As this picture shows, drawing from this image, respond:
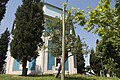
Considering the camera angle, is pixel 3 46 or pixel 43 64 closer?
pixel 43 64

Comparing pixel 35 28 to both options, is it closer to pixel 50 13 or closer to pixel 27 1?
pixel 27 1

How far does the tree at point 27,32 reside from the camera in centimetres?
2500

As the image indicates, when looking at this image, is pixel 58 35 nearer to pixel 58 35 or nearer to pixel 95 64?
pixel 58 35

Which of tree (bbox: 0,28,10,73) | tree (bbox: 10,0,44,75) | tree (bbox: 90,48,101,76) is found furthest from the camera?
tree (bbox: 90,48,101,76)

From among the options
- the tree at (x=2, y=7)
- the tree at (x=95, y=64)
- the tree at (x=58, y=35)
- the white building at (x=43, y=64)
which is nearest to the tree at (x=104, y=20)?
the tree at (x=58, y=35)

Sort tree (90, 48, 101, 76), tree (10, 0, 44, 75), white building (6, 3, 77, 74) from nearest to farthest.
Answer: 1. tree (10, 0, 44, 75)
2. white building (6, 3, 77, 74)
3. tree (90, 48, 101, 76)

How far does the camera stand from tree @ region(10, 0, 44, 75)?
25.0m

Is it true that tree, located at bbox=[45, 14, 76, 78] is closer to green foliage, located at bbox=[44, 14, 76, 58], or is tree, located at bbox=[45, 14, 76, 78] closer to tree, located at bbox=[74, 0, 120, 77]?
green foliage, located at bbox=[44, 14, 76, 58]

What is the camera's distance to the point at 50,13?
3775 cm

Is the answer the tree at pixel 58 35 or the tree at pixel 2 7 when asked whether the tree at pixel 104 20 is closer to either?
the tree at pixel 58 35

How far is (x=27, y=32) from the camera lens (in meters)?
25.2

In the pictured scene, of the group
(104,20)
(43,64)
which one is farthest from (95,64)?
(104,20)

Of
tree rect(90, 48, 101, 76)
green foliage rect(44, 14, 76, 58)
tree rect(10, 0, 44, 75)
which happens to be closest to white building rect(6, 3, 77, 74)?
tree rect(10, 0, 44, 75)

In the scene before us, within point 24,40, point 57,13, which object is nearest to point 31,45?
point 24,40
